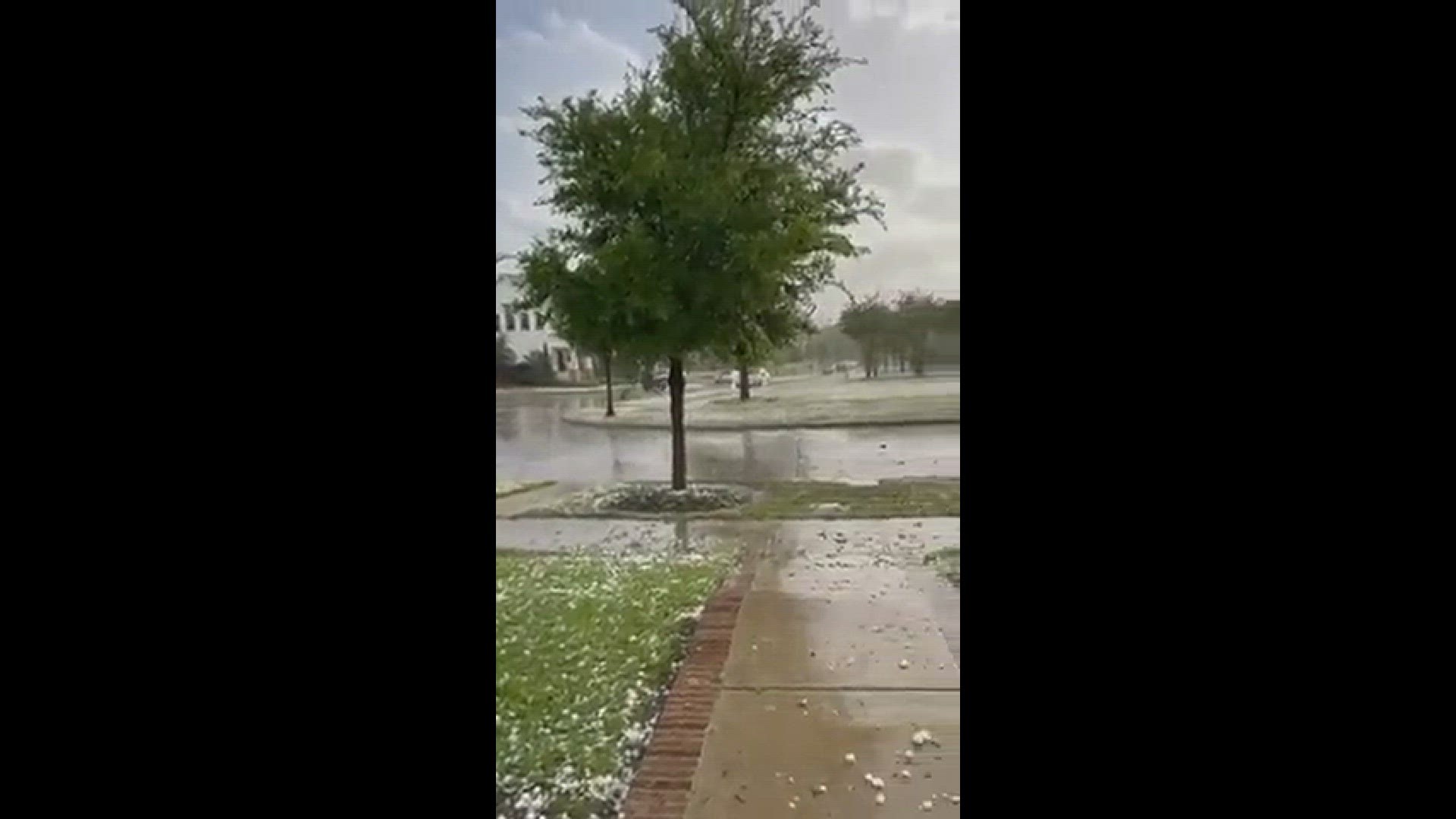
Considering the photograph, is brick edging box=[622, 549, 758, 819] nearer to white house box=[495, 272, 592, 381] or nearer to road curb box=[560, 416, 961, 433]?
road curb box=[560, 416, 961, 433]

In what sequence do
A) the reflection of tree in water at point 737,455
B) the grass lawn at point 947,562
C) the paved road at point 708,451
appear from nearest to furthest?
the grass lawn at point 947,562, the paved road at point 708,451, the reflection of tree in water at point 737,455

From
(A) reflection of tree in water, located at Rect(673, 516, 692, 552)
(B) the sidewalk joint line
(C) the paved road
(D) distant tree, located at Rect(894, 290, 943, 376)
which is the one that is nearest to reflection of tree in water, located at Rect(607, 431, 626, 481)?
(C) the paved road

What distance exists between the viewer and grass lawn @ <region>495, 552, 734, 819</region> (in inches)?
46.2

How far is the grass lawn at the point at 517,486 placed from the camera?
1.16m

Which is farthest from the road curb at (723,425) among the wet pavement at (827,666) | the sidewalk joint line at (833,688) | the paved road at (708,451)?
the sidewalk joint line at (833,688)

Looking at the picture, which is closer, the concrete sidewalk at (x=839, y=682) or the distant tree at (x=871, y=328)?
the concrete sidewalk at (x=839, y=682)

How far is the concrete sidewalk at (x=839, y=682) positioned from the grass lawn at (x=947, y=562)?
0.04 feet

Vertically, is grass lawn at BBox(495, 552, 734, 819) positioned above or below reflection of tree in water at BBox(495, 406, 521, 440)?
below

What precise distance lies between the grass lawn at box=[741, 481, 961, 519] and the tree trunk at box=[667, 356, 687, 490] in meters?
0.10

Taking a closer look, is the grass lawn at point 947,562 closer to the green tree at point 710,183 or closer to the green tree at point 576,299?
the green tree at point 710,183

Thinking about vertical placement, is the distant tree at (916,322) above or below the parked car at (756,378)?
above
